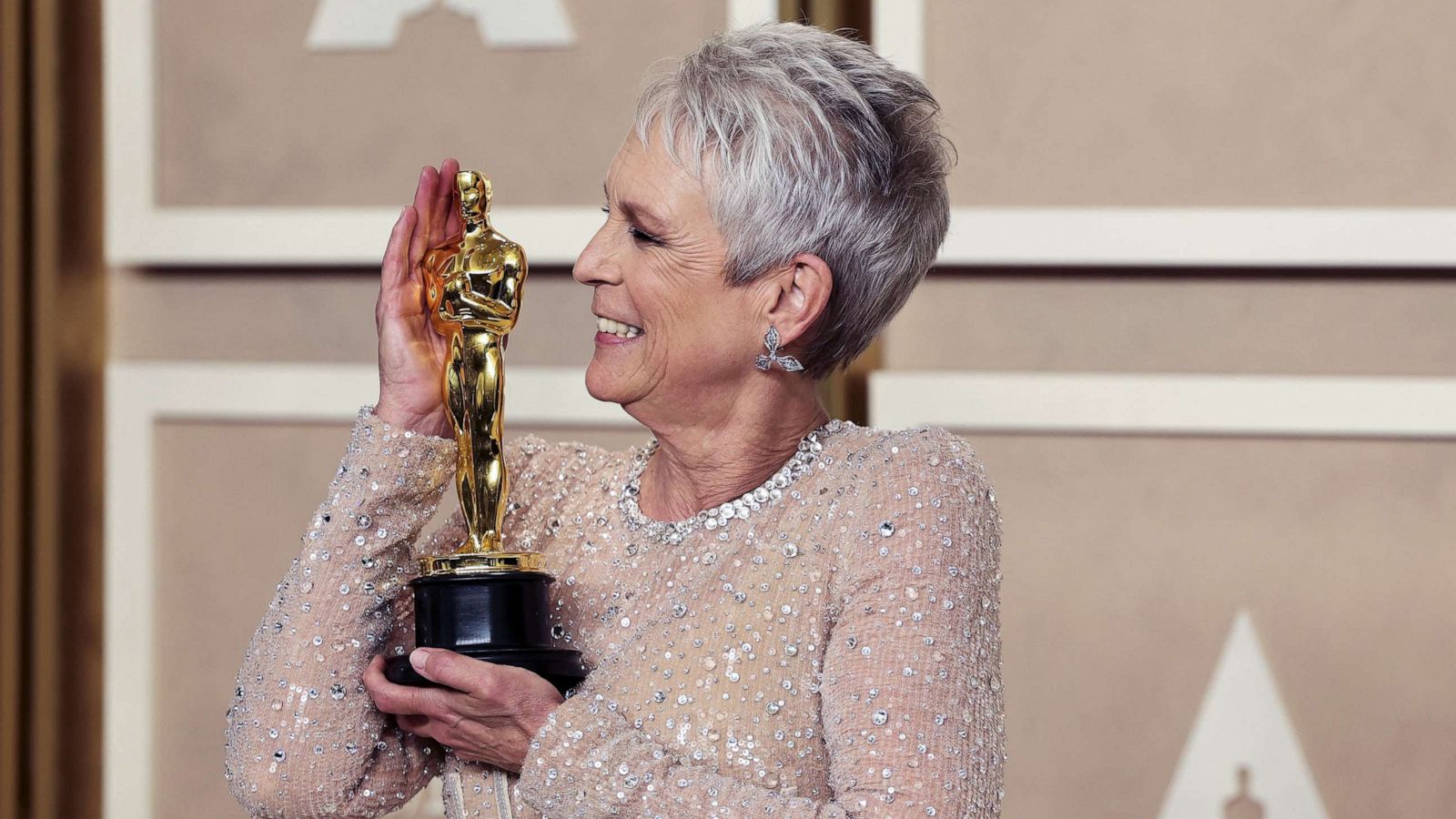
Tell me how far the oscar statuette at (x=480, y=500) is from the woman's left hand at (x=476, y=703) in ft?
0.07

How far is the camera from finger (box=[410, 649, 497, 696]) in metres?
1.38

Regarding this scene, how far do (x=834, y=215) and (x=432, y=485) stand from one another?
495mm

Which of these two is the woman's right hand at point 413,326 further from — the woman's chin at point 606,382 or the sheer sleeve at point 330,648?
the woman's chin at point 606,382

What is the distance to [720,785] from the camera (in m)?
1.33

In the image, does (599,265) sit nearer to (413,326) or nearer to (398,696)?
(413,326)

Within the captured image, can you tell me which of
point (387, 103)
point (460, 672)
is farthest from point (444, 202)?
point (387, 103)

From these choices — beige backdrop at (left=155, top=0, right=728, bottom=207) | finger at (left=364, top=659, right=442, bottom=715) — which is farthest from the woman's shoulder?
beige backdrop at (left=155, top=0, right=728, bottom=207)

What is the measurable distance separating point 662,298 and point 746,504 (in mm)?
229

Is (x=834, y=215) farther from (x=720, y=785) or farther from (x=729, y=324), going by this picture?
(x=720, y=785)

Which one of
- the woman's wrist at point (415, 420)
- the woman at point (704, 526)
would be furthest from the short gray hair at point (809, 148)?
the woman's wrist at point (415, 420)

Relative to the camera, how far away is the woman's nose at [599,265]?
1527 mm

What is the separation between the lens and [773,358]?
154 cm

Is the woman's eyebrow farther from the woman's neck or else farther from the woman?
the woman's neck

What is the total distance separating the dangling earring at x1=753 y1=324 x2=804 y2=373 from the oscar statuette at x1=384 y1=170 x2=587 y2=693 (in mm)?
250
